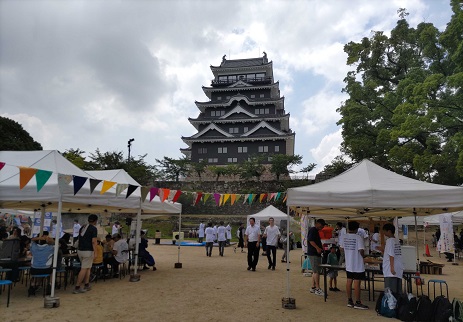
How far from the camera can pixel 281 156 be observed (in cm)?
4084

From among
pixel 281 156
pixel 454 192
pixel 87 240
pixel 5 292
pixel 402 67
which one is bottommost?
pixel 5 292

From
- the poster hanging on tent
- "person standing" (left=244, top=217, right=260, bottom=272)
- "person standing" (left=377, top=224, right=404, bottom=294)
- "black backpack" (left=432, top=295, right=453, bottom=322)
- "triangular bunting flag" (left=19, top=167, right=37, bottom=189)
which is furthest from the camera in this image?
the poster hanging on tent

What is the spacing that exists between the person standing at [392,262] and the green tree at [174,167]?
39.2m

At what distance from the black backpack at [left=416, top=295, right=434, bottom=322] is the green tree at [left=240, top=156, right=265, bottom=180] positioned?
3568 cm

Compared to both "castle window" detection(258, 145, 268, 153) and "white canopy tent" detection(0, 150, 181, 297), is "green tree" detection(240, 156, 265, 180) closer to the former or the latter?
"castle window" detection(258, 145, 268, 153)

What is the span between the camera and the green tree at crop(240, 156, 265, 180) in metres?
41.3

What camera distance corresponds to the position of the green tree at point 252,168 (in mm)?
41281

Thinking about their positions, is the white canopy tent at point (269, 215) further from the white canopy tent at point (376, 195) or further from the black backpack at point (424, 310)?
the black backpack at point (424, 310)

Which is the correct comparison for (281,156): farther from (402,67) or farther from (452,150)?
(452,150)

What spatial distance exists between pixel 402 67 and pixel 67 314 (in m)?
27.7

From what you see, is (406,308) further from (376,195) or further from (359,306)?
(376,195)

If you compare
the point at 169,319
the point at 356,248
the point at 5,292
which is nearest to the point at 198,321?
the point at 169,319

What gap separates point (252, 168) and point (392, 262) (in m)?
35.2

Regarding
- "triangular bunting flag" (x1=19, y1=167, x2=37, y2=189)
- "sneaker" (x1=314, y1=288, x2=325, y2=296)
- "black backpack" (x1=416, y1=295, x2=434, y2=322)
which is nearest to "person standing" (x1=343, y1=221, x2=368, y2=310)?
"black backpack" (x1=416, y1=295, x2=434, y2=322)
